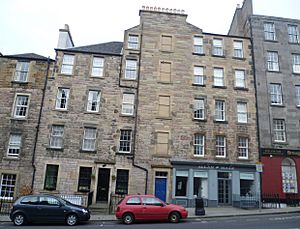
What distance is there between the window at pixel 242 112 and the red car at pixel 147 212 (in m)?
12.0

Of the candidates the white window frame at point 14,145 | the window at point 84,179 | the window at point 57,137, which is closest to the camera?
the window at point 84,179

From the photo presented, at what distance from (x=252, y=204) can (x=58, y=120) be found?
56.7 ft

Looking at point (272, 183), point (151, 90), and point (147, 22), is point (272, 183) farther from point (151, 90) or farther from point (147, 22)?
point (147, 22)

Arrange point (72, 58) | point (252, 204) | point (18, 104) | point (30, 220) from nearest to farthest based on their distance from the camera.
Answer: point (30, 220) → point (252, 204) → point (18, 104) → point (72, 58)

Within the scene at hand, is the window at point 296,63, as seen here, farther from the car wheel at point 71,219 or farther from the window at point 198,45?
the car wheel at point 71,219

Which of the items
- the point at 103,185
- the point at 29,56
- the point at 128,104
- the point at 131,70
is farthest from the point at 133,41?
the point at 103,185

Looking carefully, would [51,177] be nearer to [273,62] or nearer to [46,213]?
[46,213]

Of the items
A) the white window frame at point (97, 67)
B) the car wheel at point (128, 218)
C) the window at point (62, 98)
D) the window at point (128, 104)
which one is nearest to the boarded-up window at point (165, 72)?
the window at point (128, 104)

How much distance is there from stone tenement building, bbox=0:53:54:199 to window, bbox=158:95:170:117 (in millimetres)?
10251

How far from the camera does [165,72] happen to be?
23359 millimetres

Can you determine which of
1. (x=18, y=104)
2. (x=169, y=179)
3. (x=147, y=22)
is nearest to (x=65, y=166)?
(x=18, y=104)

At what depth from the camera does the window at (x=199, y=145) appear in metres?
21.7

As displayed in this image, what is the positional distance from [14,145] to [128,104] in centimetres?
999

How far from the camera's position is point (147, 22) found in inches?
960
